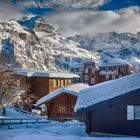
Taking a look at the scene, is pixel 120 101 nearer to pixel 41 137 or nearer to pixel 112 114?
pixel 112 114

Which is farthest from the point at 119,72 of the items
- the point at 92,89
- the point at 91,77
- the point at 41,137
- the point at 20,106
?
the point at 41,137

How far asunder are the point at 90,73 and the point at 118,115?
7050 cm

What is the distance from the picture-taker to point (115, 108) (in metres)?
27.4

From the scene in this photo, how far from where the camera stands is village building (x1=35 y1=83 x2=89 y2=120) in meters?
47.1

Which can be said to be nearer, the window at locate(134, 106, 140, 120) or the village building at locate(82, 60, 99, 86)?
the window at locate(134, 106, 140, 120)

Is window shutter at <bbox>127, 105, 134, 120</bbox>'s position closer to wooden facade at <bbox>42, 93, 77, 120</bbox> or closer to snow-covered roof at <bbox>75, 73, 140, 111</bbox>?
snow-covered roof at <bbox>75, 73, 140, 111</bbox>

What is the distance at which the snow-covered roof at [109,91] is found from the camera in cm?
2722

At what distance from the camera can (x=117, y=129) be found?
2734 cm

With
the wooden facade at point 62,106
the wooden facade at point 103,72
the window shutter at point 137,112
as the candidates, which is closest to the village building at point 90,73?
the wooden facade at point 103,72

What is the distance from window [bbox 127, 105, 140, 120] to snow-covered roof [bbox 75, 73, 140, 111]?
1230mm

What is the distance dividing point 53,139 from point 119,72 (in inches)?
2857

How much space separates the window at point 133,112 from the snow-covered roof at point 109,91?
4.04 feet

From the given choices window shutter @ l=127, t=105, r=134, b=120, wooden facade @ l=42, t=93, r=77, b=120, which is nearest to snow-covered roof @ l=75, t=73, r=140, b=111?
window shutter @ l=127, t=105, r=134, b=120

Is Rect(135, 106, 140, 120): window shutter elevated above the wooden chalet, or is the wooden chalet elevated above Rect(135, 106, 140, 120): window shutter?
the wooden chalet
